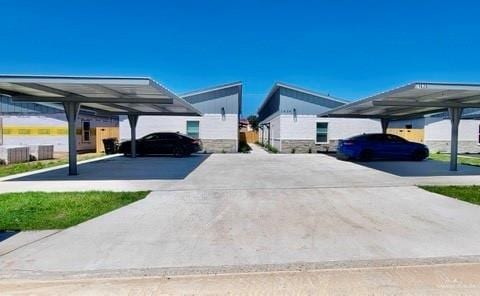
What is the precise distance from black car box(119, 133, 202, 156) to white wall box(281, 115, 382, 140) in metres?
7.35

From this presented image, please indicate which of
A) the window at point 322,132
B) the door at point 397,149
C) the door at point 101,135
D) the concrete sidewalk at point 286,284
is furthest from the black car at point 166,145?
the concrete sidewalk at point 286,284

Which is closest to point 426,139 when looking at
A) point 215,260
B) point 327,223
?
point 327,223

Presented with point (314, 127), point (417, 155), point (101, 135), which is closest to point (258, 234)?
point (417, 155)

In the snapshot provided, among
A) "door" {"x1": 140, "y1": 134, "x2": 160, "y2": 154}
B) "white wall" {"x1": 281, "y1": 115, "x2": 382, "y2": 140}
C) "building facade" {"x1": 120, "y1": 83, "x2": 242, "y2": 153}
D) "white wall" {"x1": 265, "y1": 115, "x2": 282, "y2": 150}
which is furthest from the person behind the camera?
"white wall" {"x1": 265, "y1": 115, "x2": 282, "y2": 150}

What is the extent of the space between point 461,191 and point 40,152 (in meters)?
19.5

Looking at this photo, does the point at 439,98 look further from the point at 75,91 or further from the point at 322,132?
the point at 75,91

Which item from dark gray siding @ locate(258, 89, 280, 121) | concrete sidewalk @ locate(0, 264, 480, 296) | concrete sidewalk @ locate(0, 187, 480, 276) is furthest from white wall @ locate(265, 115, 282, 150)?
concrete sidewalk @ locate(0, 264, 480, 296)

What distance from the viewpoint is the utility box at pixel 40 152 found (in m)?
18.6

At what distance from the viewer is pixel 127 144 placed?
20766 mm

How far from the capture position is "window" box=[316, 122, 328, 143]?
81.8 ft

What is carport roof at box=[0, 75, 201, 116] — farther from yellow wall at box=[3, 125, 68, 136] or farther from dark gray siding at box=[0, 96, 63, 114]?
dark gray siding at box=[0, 96, 63, 114]

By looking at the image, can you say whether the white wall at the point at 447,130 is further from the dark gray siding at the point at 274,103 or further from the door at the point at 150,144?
the door at the point at 150,144

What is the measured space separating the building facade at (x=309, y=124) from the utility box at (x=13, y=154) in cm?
1570

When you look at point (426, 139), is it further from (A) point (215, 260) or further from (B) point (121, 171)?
(A) point (215, 260)
